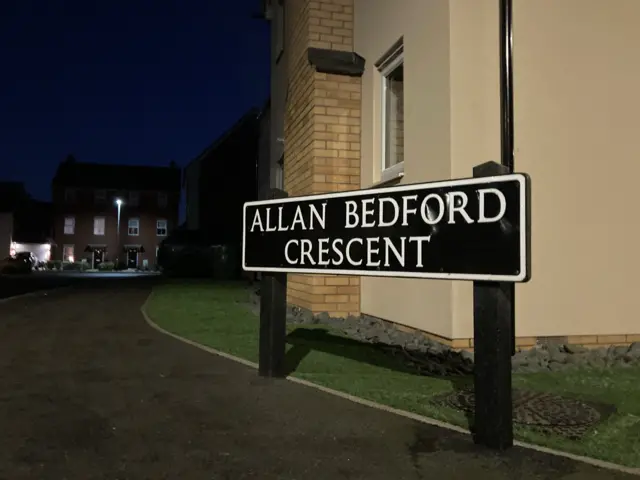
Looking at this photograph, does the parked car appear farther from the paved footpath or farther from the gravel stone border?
the gravel stone border

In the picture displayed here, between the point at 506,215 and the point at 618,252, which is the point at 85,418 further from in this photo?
the point at 618,252

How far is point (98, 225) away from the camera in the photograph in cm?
6341

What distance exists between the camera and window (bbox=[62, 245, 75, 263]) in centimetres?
6228

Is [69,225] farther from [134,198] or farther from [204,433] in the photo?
[204,433]

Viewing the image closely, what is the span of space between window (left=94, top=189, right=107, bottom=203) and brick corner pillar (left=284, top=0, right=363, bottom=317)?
58831 millimetres

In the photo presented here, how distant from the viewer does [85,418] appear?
14.0ft

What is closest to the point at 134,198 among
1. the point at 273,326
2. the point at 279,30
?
the point at 279,30

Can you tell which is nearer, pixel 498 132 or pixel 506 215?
pixel 506 215

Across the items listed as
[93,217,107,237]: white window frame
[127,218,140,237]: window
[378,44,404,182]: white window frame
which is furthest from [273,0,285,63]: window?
[93,217,107,237]: white window frame

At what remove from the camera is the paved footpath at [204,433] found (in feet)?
10.8

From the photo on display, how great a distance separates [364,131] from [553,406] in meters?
6.31

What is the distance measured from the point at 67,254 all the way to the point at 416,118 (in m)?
62.4

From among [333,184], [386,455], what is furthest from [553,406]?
[333,184]

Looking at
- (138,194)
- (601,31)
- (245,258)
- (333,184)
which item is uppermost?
(138,194)
